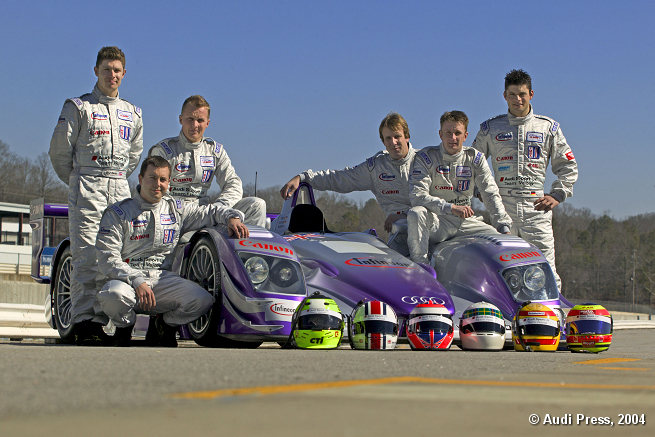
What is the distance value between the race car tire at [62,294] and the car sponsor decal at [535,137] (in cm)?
491

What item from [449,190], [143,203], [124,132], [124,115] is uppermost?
[124,115]

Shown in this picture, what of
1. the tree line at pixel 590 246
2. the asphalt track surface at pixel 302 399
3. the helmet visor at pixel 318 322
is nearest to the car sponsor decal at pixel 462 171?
the helmet visor at pixel 318 322

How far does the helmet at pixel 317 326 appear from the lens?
6254 millimetres

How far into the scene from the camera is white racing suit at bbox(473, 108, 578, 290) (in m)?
9.33

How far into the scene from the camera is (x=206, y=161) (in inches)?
321

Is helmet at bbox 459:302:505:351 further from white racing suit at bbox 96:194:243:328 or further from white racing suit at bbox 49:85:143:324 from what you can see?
white racing suit at bbox 49:85:143:324

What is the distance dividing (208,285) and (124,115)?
1970 mm

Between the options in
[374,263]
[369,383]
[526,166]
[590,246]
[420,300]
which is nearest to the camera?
[369,383]

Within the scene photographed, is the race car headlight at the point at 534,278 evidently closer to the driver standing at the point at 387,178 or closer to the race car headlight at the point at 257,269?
the driver standing at the point at 387,178

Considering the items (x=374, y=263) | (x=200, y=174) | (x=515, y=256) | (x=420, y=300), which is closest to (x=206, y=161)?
(x=200, y=174)

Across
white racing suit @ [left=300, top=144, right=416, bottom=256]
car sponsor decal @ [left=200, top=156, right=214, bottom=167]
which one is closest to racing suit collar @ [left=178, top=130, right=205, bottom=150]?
car sponsor decal @ [left=200, top=156, right=214, bottom=167]

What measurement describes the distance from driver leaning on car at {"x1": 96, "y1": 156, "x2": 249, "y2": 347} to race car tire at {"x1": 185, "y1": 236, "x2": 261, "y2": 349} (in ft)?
0.37

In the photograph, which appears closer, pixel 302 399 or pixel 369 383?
pixel 302 399

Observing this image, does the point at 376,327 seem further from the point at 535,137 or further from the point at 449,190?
the point at 535,137
